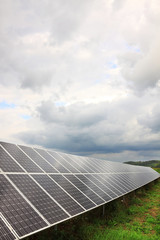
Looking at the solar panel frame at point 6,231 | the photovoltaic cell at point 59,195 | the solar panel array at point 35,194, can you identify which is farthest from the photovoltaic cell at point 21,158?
the solar panel frame at point 6,231

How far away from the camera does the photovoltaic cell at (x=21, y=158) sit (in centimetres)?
1228

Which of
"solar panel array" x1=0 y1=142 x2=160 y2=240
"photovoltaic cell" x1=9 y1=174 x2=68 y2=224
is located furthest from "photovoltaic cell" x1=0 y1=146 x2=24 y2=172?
"photovoltaic cell" x1=9 y1=174 x2=68 y2=224

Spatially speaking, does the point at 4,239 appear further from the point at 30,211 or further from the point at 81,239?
the point at 81,239

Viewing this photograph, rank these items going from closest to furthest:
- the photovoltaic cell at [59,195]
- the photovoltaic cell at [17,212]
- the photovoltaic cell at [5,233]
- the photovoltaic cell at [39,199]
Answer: the photovoltaic cell at [5,233] < the photovoltaic cell at [17,212] < the photovoltaic cell at [39,199] < the photovoltaic cell at [59,195]

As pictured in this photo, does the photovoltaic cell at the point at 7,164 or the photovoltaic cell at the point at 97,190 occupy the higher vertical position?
the photovoltaic cell at the point at 7,164

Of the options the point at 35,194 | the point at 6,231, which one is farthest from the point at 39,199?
the point at 6,231

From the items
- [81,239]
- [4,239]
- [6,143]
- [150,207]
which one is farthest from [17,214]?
[150,207]

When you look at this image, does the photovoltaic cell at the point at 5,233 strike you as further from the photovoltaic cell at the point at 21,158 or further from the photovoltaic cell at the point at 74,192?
the photovoltaic cell at the point at 74,192

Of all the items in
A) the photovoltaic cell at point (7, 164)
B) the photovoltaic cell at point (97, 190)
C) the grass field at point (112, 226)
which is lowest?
the grass field at point (112, 226)

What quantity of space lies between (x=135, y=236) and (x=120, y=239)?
3.69 feet

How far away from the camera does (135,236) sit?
11773mm

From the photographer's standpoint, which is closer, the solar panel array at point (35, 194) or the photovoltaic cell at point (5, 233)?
the photovoltaic cell at point (5, 233)

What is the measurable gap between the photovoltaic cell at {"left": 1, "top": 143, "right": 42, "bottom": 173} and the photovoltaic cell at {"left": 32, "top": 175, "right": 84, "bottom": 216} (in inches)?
31.2

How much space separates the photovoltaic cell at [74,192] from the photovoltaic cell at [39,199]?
227 centimetres
